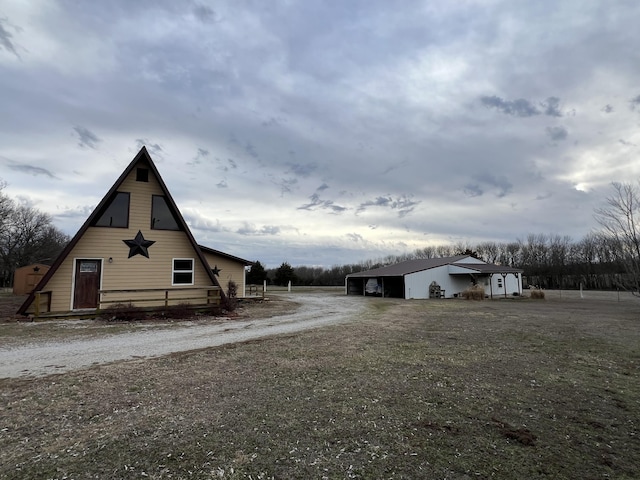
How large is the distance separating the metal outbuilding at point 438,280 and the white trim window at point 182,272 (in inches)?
796

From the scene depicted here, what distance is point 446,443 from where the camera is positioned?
383 centimetres

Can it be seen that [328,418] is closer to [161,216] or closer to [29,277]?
[161,216]

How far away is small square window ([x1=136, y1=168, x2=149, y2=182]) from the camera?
16.1 m

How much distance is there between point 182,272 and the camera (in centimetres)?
1691

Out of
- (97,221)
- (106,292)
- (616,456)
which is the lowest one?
(616,456)

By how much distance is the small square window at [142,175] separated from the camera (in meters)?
16.1

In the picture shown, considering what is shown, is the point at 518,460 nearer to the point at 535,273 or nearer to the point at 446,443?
the point at 446,443

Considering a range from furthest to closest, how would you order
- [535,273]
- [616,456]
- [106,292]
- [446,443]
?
[535,273] < [106,292] < [446,443] < [616,456]

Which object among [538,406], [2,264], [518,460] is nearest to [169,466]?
[518,460]

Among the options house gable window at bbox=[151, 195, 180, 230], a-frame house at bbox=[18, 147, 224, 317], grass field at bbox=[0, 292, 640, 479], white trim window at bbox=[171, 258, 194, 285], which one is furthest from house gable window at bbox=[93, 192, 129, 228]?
grass field at bbox=[0, 292, 640, 479]

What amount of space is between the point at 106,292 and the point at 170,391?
11.0 metres

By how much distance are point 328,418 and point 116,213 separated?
48.4 ft

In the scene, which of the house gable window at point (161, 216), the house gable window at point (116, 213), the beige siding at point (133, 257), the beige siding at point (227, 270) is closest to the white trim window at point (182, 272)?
the beige siding at point (133, 257)

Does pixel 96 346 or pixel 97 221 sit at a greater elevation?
pixel 97 221
